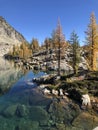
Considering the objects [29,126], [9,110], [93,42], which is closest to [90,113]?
[29,126]

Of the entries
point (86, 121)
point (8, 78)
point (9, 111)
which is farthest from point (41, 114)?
point (8, 78)

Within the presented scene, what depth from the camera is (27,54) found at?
451 feet

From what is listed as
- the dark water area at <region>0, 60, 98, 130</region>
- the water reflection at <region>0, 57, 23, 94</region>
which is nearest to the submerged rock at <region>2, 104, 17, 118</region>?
the dark water area at <region>0, 60, 98, 130</region>

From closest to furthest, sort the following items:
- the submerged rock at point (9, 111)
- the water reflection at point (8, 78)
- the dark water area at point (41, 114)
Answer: the dark water area at point (41, 114) → the submerged rock at point (9, 111) → the water reflection at point (8, 78)

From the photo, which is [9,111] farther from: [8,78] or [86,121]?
[8,78]

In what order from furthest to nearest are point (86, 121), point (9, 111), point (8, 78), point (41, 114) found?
point (8, 78) → point (9, 111) → point (41, 114) → point (86, 121)

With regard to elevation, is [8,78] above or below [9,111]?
above

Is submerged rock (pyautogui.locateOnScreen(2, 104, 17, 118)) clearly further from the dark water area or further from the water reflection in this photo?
the water reflection

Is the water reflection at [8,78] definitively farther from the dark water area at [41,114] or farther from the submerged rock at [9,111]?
the submerged rock at [9,111]

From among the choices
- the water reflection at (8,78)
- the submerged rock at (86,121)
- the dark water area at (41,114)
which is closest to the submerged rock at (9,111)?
the dark water area at (41,114)

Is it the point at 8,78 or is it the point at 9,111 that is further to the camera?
the point at 8,78

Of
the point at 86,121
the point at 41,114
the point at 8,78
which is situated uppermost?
the point at 8,78

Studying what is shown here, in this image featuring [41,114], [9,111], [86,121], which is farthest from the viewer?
[9,111]

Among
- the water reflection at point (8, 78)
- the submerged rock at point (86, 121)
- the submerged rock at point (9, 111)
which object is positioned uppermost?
the water reflection at point (8, 78)
